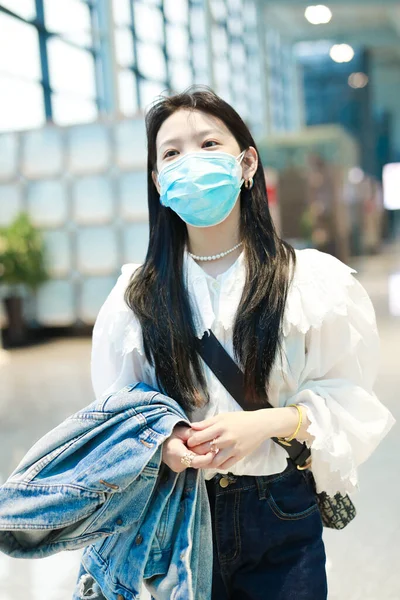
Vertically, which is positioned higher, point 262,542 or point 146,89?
point 146,89

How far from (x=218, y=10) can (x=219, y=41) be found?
27.3 inches

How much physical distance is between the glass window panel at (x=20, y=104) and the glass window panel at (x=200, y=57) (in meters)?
5.27

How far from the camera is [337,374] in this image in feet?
5.20

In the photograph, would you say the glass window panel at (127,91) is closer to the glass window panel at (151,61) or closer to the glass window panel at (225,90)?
the glass window panel at (151,61)

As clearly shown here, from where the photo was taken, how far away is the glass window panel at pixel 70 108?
10.8 meters

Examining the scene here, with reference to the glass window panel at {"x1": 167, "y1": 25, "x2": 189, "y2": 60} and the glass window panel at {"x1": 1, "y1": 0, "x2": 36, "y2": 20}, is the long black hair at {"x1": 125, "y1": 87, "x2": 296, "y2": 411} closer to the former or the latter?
the glass window panel at {"x1": 1, "y1": 0, "x2": 36, "y2": 20}

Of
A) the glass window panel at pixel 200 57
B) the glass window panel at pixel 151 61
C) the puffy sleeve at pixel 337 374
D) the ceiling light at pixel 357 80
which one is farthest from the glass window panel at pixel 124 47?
the puffy sleeve at pixel 337 374

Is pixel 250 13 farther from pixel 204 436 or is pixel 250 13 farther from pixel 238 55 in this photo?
pixel 204 436

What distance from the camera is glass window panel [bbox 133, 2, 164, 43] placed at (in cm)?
1319

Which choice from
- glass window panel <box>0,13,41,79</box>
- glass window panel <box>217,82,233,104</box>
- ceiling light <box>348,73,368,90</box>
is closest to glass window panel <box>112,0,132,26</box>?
glass window panel <box>0,13,41,79</box>

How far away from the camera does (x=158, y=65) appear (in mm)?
13672

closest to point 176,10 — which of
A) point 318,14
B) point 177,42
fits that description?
point 177,42

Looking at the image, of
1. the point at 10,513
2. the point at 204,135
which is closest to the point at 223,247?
the point at 204,135

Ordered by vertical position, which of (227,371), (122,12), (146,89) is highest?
(122,12)
